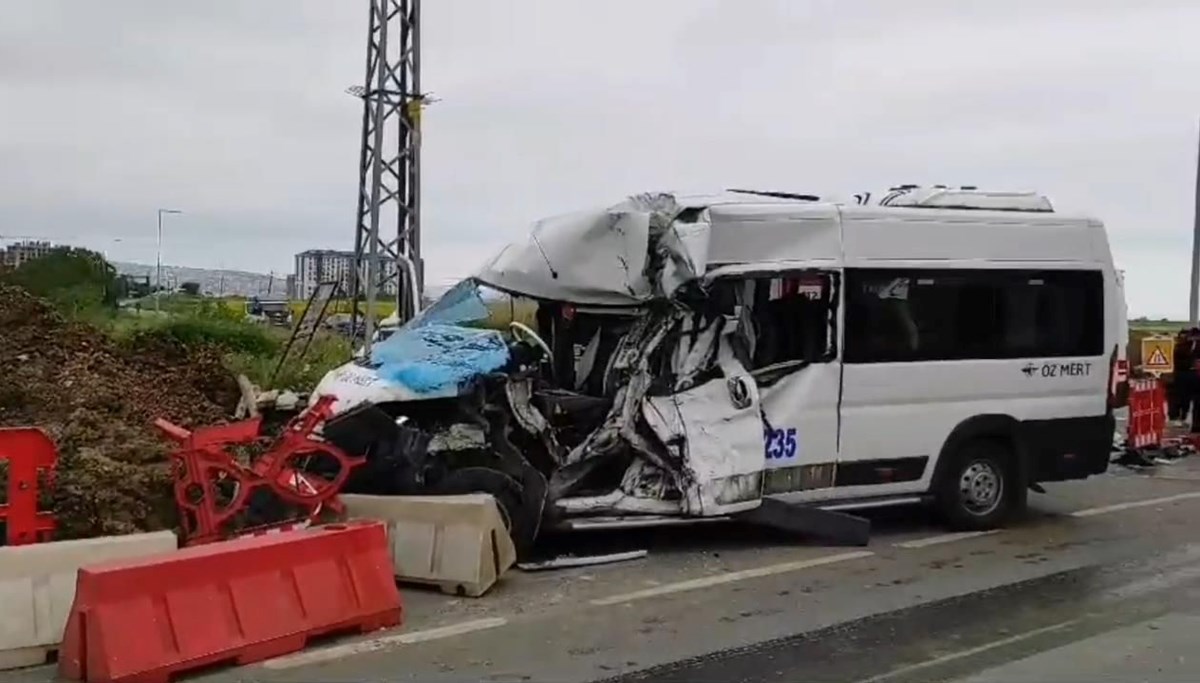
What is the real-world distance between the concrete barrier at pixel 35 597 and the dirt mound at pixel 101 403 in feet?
5.73

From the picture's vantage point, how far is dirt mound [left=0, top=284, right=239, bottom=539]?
8.89 meters

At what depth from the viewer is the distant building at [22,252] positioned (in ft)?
57.5

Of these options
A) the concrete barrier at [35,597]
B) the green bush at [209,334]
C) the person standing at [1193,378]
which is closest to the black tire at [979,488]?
the concrete barrier at [35,597]

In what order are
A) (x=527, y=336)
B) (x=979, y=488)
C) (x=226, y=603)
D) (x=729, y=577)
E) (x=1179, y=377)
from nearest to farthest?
1. (x=226, y=603)
2. (x=729, y=577)
3. (x=527, y=336)
4. (x=979, y=488)
5. (x=1179, y=377)

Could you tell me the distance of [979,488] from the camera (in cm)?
1077

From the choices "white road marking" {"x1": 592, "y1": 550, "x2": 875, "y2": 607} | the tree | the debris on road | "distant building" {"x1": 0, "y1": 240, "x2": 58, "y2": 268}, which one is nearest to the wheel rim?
"white road marking" {"x1": 592, "y1": 550, "x2": 875, "y2": 607}

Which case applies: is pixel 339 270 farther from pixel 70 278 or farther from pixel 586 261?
pixel 586 261

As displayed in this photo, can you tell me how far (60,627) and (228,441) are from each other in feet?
6.94

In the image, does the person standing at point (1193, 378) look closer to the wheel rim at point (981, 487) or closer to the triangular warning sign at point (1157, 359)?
the triangular warning sign at point (1157, 359)

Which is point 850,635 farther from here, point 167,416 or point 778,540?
point 167,416

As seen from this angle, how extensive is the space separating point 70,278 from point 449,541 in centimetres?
1111

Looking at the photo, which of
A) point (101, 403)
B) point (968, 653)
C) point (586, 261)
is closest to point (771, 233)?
point (586, 261)

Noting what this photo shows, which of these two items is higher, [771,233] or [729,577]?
[771,233]

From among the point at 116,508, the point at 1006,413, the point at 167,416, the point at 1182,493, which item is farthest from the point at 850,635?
the point at 1182,493
